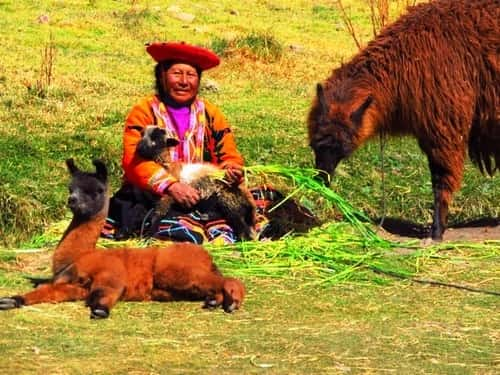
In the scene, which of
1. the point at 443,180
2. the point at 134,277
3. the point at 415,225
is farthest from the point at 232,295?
the point at 415,225

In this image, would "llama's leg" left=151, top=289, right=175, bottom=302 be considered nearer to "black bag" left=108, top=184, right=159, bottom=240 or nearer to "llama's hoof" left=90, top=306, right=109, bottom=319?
"llama's hoof" left=90, top=306, right=109, bottom=319

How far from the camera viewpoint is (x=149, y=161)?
269 inches

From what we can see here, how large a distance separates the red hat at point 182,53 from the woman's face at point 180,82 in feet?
0.17

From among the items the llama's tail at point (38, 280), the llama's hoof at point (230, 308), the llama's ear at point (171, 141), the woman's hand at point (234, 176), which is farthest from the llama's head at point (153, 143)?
the llama's hoof at point (230, 308)

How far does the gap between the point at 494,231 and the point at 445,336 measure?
136 inches

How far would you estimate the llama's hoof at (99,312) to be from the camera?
4949 mm

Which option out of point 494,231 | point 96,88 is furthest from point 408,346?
point 96,88

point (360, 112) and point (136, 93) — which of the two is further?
point (136, 93)

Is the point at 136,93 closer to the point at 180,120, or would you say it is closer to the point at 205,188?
the point at 180,120

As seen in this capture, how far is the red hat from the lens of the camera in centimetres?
693

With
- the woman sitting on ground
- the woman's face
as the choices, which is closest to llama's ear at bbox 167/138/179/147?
the woman sitting on ground

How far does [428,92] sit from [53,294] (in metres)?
3.70

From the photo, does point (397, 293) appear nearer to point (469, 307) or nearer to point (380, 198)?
point (469, 307)

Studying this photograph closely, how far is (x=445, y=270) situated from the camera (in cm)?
635
